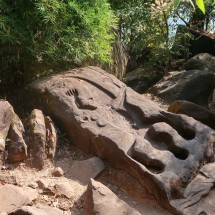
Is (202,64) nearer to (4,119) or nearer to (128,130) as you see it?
(128,130)

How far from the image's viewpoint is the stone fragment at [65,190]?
287 centimetres

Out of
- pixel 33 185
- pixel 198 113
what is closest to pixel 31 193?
pixel 33 185

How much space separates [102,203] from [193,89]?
11.6 ft

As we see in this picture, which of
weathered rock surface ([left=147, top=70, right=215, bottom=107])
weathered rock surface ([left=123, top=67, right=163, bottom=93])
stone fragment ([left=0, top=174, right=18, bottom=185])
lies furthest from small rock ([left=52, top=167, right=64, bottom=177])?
weathered rock surface ([left=123, top=67, right=163, bottom=93])

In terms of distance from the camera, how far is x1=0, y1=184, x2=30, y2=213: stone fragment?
248 cm

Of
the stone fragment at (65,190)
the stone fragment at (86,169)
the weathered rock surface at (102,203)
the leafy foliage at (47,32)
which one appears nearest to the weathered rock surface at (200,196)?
the weathered rock surface at (102,203)

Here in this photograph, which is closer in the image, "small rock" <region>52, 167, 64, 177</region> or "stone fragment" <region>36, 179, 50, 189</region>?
"stone fragment" <region>36, 179, 50, 189</region>

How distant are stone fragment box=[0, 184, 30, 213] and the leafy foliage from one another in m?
1.60

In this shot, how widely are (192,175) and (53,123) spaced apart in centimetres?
143

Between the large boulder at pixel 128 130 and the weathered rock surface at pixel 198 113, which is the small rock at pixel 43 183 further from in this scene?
the weathered rock surface at pixel 198 113

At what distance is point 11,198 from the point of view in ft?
8.36

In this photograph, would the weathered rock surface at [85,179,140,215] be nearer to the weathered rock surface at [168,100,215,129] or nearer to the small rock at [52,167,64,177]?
the small rock at [52,167,64,177]

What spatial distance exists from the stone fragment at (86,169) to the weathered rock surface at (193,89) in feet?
9.33

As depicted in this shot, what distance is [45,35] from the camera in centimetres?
376
